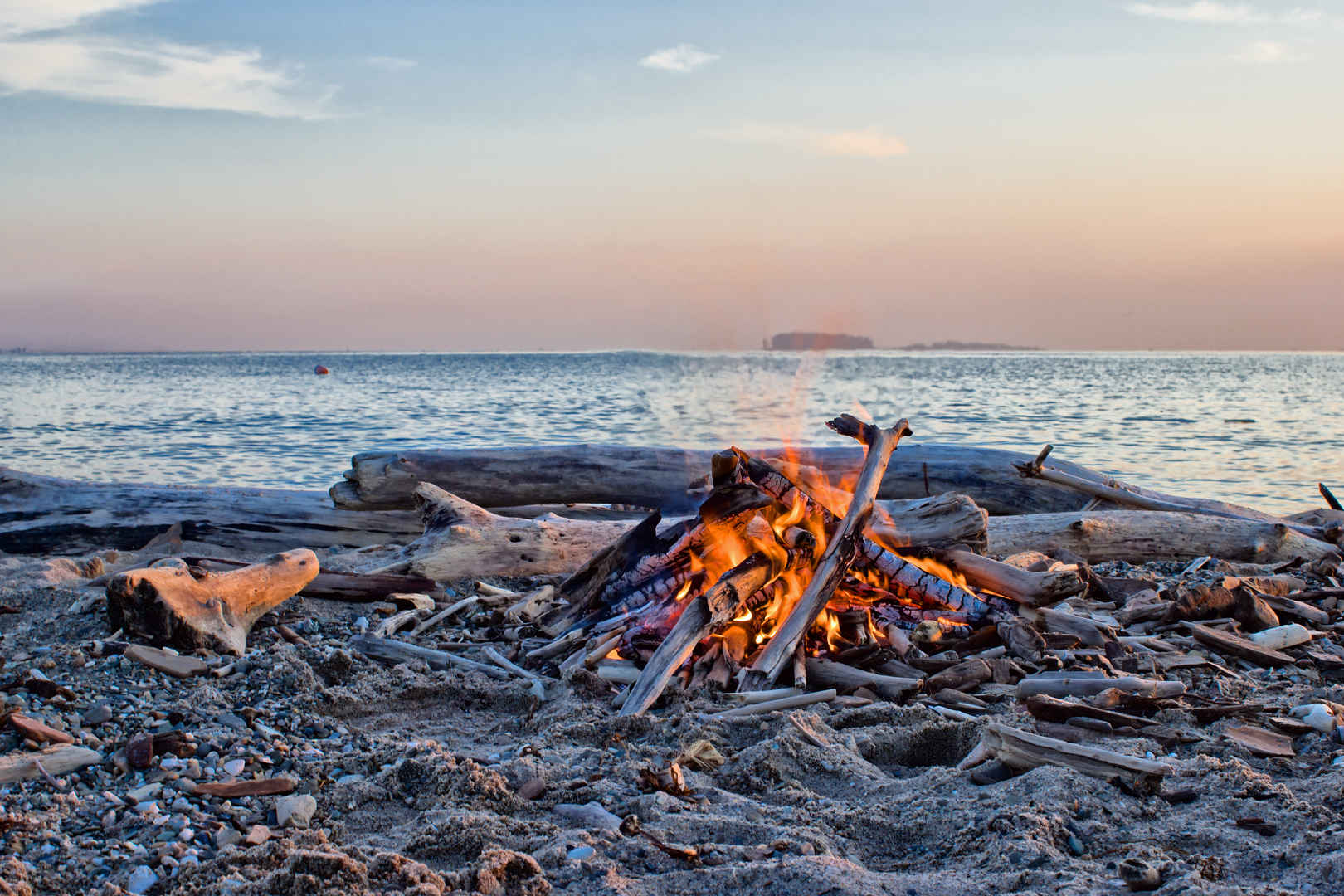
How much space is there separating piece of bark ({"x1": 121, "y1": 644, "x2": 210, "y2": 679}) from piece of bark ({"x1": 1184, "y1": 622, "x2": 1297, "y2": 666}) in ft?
16.2

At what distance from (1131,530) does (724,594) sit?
180 inches

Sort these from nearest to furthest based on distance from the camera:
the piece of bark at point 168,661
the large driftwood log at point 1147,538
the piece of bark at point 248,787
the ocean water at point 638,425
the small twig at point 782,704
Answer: the piece of bark at point 248,787 → the small twig at point 782,704 → the piece of bark at point 168,661 → the large driftwood log at point 1147,538 → the ocean water at point 638,425

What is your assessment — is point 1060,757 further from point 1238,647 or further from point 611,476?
point 611,476

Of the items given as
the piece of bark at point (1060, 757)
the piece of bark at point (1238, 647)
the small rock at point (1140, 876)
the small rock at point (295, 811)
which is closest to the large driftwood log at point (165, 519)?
the small rock at point (295, 811)

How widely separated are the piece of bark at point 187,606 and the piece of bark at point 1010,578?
368 centimetres

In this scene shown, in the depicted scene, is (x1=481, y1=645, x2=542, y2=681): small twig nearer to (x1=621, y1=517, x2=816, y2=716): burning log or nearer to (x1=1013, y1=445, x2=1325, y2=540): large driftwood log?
(x1=621, y1=517, x2=816, y2=716): burning log

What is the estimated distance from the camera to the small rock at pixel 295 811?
2.89 metres

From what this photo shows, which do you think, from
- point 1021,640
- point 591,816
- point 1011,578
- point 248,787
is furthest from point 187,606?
point 1011,578

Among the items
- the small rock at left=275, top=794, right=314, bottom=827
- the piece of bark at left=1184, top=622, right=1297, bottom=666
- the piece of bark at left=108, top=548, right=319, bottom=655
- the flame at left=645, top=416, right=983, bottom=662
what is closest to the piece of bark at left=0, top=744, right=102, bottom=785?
the small rock at left=275, top=794, right=314, bottom=827

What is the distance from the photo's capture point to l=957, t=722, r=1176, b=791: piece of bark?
9.99ft

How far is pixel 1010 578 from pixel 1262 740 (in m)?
1.58

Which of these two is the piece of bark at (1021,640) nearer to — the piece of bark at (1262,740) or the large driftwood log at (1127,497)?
the piece of bark at (1262,740)

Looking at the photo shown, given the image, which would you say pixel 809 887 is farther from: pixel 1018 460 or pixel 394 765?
pixel 1018 460

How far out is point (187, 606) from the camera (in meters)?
4.66
